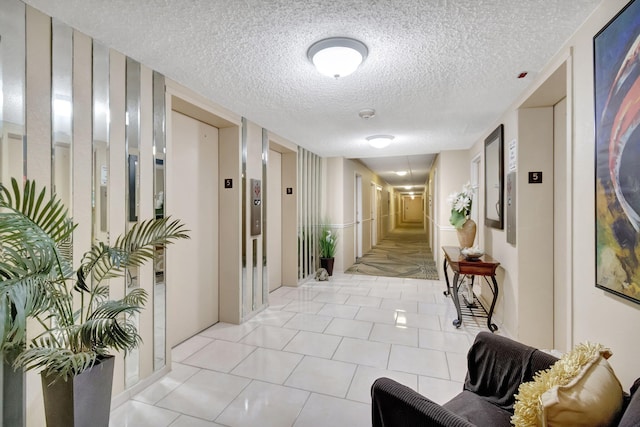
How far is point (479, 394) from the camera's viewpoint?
1443mm

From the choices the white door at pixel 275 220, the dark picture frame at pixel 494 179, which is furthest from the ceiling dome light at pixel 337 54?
the white door at pixel 275 220

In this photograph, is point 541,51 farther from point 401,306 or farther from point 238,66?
point 401,306

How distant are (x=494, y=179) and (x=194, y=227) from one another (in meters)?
3.38

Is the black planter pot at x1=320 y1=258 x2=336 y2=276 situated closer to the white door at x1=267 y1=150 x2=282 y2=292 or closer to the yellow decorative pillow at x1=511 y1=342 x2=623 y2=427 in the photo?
the white door at x1=267 y1=150 x2=282 y2=292

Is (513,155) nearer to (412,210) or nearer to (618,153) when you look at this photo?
(618,153)

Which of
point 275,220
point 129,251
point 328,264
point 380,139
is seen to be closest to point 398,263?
point 328,264

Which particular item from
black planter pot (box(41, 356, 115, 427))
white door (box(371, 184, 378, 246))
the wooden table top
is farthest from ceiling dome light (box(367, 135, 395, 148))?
white door (box(371, 184, 378, 246))

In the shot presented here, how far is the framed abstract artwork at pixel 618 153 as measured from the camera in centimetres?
119

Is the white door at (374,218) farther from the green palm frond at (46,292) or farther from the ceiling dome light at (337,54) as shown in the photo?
the green palm frond at (46,292)

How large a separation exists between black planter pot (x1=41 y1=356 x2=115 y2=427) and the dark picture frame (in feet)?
11.6

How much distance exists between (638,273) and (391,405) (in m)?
1.15

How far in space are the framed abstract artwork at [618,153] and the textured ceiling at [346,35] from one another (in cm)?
34

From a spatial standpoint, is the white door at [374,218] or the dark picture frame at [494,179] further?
the white door at [374,218]

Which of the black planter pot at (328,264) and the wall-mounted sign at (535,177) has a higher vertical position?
the wall-mounted sign at (535,177)
